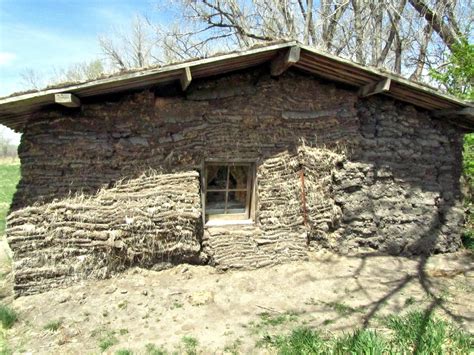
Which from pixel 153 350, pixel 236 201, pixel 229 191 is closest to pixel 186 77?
pixel 229 191

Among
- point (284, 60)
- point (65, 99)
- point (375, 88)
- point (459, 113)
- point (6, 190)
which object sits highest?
point (284, 60)

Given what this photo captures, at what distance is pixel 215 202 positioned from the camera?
19.3 feet

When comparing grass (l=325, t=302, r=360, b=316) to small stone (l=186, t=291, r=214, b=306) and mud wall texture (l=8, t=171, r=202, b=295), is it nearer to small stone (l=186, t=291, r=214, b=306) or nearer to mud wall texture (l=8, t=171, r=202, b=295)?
small stone (l=186, t=291, r=214, b=306)

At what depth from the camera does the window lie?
5789 mm

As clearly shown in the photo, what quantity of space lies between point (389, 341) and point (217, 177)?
3.42 m

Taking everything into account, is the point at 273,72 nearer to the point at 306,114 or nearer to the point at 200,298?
the point at 306,114

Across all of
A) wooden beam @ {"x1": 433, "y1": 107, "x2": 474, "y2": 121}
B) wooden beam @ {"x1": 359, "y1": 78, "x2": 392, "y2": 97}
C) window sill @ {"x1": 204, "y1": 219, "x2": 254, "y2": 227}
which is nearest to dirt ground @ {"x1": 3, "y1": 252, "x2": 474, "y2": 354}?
window sill @ {"x1": 204, "y1": 219, "x2": 254, "y2": 227}

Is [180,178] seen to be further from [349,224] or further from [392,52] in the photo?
[392,52]

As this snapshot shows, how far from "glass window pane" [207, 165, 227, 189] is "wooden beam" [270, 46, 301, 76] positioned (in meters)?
1.78

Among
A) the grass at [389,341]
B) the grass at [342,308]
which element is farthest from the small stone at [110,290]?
the grass at [342,308]

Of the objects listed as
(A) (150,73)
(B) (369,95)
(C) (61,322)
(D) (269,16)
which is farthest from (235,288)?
(D) (269,16)

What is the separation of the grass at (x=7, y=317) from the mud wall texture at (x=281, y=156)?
0.79 meters

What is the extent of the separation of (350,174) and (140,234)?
11.9 feet

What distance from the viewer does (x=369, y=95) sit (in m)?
5.88
